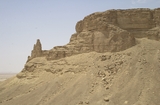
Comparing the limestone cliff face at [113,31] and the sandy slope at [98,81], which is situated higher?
the limestone cliff face at [113,31]

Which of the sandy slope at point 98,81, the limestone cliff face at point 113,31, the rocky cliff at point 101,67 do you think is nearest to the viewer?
the sandy slope at point 98,81

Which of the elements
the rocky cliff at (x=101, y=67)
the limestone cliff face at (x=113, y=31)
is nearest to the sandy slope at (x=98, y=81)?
the rocky cliff at (x=101, y=67)

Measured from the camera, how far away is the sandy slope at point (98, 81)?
17.6m

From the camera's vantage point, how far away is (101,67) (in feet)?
69.6

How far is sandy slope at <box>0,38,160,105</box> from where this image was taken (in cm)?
1756

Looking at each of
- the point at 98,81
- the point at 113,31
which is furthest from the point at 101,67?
the point at 113,31

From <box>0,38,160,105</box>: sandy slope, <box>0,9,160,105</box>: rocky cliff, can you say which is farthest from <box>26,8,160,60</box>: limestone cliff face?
<box>0,38,160,105</box>: sandy slope

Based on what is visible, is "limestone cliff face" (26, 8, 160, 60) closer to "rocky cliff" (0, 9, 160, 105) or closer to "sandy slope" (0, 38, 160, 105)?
"rocky cliff" (0, 9, 160, 105)

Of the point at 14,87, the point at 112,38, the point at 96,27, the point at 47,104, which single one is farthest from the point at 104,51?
the point at 14,87

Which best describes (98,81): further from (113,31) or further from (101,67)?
(113,31)

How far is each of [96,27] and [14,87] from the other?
14.2 meters

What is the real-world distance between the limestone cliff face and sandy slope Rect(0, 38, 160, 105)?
0.95m

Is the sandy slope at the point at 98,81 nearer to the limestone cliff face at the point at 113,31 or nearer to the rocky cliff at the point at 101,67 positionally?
the rocky cliff at the point at 101,67

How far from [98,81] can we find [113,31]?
6500 millimetres
